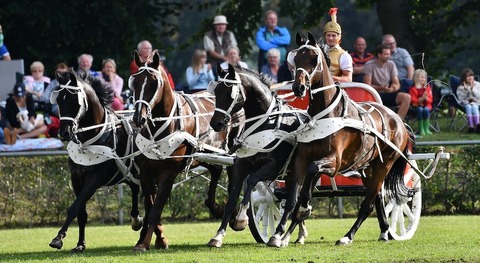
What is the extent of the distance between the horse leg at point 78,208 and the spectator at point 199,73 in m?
7.01

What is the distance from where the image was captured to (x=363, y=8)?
27328 mm

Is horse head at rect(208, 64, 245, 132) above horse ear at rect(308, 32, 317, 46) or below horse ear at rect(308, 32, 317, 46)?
below

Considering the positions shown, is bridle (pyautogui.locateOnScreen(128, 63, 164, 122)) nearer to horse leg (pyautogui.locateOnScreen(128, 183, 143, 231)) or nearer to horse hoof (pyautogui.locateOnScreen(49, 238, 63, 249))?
horse hoof (pyautogui.locateOnScreen(49, 238, 63, 249))

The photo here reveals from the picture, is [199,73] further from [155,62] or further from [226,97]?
[226,97]

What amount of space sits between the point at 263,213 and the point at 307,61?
104 inches

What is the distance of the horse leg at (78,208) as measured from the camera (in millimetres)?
13617

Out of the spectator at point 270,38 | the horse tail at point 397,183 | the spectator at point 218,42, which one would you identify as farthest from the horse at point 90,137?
the spectator at point 270,38

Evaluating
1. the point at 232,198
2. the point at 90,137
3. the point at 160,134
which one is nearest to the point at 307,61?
the point at 232,198

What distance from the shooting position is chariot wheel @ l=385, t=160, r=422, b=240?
1521cm

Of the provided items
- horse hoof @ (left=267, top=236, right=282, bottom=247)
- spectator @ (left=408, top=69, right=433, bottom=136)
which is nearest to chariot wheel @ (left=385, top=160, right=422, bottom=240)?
horse hoof @ (left=267, top=236, right=282, bottom=247)

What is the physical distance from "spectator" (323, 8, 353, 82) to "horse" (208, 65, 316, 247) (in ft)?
4.31

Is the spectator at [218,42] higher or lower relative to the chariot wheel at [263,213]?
higher

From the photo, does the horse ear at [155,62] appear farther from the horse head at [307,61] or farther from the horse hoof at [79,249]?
the horse hoof at [79,249]

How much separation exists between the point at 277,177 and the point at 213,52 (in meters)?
8.74
